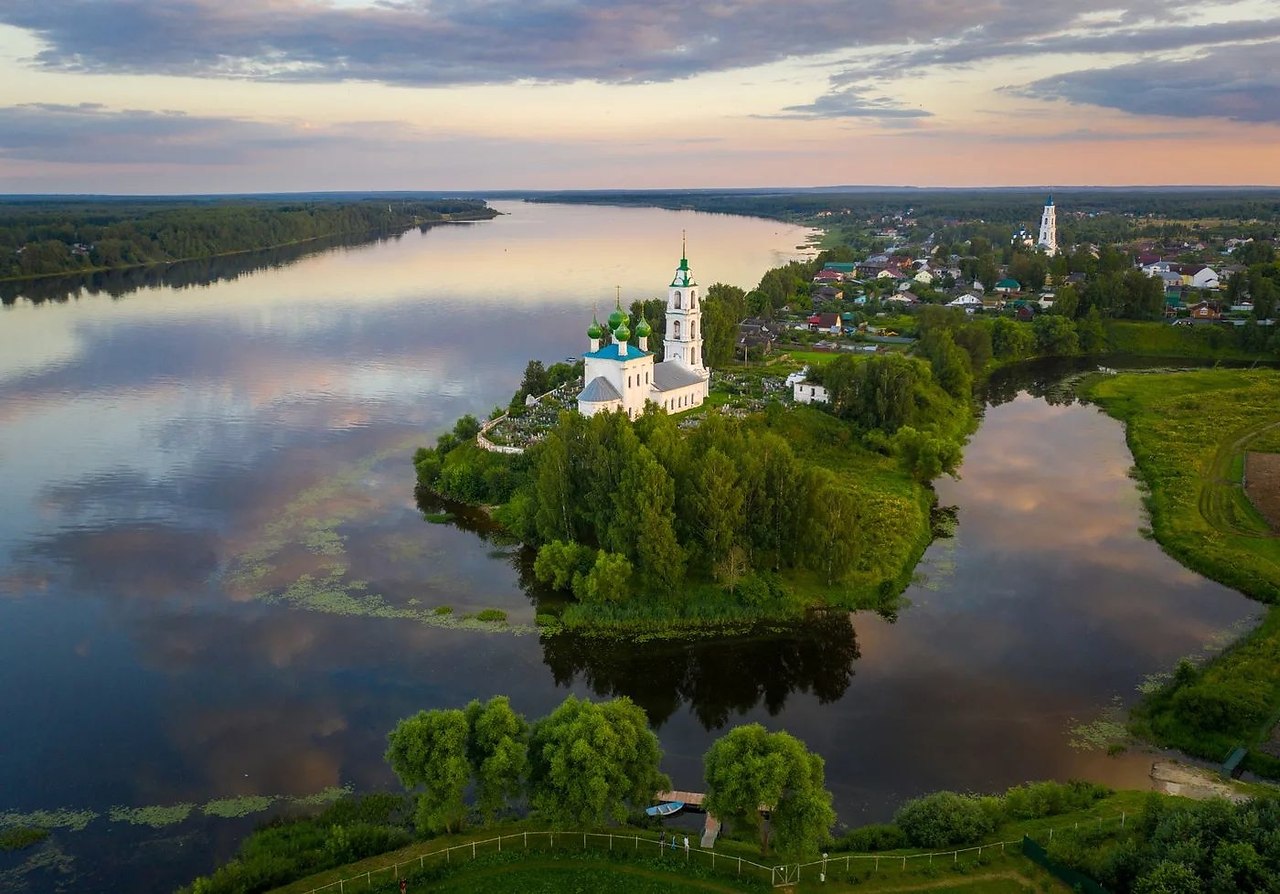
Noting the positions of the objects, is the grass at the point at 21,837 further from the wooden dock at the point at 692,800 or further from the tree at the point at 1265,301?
the tree at the point at 1265,301

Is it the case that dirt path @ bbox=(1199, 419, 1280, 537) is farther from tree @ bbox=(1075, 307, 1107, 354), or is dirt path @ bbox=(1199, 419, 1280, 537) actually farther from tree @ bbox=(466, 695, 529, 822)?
tree @ bbox=(1075, 307, 1107, 354)

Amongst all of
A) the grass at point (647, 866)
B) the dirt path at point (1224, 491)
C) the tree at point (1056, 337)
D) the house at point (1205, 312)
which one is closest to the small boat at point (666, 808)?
the grass at point (647, 866)

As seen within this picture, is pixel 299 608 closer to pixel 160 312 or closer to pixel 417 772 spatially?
pixel 417 772

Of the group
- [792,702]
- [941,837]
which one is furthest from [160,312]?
[941,837]

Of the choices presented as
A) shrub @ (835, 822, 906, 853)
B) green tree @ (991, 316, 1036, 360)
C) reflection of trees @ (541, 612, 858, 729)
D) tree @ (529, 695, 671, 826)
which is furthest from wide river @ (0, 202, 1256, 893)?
green tree @ (991, 316, 1036, 360)

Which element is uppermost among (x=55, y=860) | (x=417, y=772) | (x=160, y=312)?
(x=160, y=312)

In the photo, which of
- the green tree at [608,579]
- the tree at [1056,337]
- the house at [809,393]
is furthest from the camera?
the tree at [1056,337]

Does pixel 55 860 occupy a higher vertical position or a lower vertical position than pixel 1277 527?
lower
